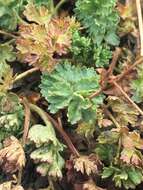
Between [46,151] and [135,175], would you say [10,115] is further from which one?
[135,175]

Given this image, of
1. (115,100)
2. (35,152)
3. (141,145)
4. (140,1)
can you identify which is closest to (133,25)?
(140,1)

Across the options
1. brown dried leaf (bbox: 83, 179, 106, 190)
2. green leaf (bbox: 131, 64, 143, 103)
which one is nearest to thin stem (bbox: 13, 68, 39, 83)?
green leaf (bbox: 131, 64, 143, 103)

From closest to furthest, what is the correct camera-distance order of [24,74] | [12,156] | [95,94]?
1. [12,156]
2. [95,94]
3. [24,74]

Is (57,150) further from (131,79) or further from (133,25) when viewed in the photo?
(133,25)

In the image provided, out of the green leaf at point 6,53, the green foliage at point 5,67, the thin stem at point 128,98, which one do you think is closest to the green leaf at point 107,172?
the thin stem at point 128,98

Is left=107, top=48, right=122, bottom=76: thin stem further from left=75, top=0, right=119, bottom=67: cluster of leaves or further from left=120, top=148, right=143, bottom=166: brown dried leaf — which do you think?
left=120, top=148, right=143, bottom=166: brown dried leaf

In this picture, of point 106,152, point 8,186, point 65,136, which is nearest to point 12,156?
point 8,186
